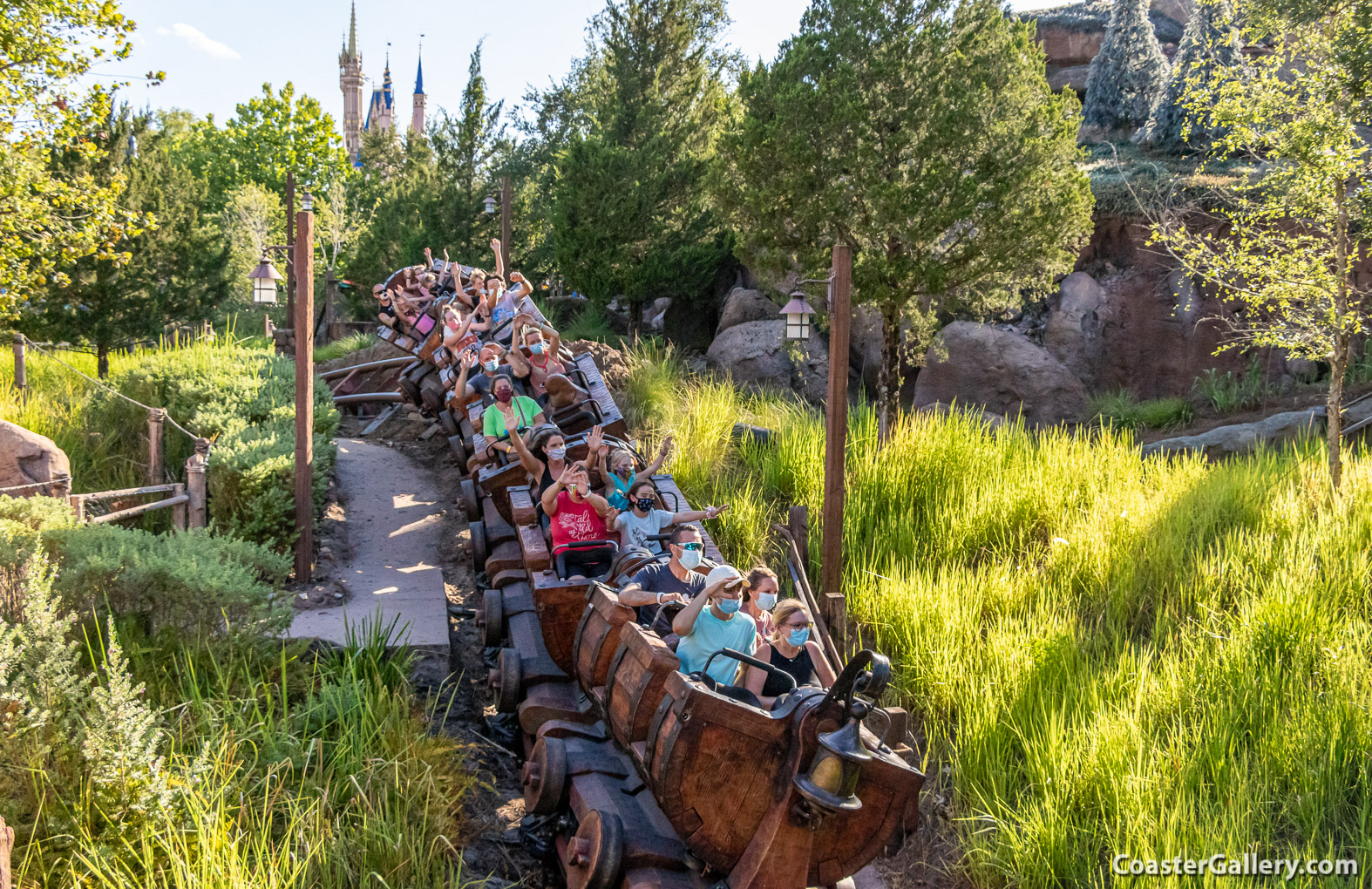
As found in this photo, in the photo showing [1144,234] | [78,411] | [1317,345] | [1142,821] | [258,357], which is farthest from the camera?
[1144,234]

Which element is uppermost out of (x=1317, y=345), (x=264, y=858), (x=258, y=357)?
(x=1317, y=345)

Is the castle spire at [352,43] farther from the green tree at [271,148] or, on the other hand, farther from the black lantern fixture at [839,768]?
the black lantern fixture at [839,768]

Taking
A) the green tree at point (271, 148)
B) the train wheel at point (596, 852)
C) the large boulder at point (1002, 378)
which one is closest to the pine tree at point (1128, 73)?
the large boulder at point (1002, 378)

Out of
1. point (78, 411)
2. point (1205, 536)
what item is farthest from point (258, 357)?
point (1205, 536)

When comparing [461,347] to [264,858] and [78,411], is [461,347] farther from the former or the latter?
[264,858]

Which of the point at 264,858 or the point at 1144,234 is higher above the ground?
the point at 1144,234

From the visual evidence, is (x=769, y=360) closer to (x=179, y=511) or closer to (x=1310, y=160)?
(x=1310, y=160)

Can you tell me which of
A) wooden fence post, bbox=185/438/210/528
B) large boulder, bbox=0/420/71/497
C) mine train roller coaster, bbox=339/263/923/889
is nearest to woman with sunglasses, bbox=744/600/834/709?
mine train roller coaster, bbox=339/263/923/889

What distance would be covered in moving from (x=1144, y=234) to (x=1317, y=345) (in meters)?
8.09

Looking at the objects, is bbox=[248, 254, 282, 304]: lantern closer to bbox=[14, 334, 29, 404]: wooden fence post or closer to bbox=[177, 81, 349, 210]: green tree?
bbox=[14, 334, 29, 404]: wooden fence post

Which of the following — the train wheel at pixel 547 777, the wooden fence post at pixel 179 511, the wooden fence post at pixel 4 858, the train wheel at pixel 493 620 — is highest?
the wooden fence post at pixel 4 858

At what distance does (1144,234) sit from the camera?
16.1 metres

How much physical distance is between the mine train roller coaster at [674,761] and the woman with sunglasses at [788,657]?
229mm

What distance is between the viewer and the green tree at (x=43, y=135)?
8.63 m
